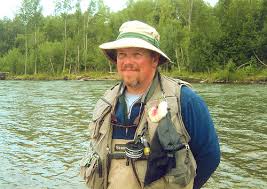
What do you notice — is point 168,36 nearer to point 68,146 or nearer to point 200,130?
point 68,146

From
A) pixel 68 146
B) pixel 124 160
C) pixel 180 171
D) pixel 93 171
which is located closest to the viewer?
pixel 180 171

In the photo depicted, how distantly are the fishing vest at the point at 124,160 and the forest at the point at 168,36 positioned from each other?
132 ft

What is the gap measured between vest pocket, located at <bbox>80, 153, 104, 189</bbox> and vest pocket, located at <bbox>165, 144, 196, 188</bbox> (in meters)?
0.53

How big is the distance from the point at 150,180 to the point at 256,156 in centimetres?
776

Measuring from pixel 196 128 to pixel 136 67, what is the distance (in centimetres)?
62

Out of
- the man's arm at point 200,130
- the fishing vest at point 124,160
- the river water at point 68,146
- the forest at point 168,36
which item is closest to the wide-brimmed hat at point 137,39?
the fishing vest at point 124,160

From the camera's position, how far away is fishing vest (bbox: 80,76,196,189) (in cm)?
304

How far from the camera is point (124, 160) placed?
125 inches

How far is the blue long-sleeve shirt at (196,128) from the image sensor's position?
3152 mm

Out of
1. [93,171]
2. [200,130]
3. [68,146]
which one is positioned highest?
[200,130]

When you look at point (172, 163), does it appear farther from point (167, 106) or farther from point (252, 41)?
point (252, 41)

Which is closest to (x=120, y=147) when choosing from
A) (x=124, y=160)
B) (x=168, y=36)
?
(x=124, y=160)

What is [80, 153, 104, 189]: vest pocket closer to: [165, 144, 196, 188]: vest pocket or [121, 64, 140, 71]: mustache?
[165, 144, 196, 188]: vest pocket

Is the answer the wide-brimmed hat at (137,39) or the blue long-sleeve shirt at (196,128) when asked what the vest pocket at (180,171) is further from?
the wide-brimmed hat at (137,39)
